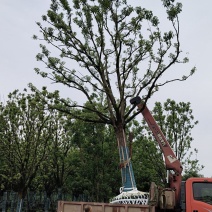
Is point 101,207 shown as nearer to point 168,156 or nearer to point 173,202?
point 173,202

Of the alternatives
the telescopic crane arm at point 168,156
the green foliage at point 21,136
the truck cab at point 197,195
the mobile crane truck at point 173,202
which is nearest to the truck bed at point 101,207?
the mobile crane truck at point 173,202

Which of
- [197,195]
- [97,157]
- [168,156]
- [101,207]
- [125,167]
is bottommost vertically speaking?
[101,207]

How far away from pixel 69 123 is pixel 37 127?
280cm

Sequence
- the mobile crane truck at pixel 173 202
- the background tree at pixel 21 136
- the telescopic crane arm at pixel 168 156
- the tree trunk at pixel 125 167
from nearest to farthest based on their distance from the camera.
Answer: the mobile crane truck at pixel 173 202
the telescopic crane arm at pixel 168 156
the tree trunk at pixel 125 167
the background tree at pixel 21 136

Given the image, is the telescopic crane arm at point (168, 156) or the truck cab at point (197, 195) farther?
the telescopic crane arm at point (168, 156)

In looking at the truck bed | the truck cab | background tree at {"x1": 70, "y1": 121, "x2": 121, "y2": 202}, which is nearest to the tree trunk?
the truck cab

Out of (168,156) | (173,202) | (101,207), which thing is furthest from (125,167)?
(101,207)

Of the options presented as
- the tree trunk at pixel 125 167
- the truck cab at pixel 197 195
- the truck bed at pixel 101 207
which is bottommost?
the truck bed at pixel 101 207

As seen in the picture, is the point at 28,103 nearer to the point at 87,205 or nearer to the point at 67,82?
the point at 67,82

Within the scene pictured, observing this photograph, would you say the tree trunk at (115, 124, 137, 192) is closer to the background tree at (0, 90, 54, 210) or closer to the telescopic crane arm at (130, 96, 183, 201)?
the telescopic crane arm at (130, 96, 183, 201)

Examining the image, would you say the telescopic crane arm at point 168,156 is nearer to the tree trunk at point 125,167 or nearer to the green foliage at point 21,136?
the tree trunk at point 125,167

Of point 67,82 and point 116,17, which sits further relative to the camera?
point 67,82

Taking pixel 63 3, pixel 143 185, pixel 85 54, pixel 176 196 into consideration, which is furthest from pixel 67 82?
pixel 143 185

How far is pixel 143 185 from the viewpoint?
30.8 metres
